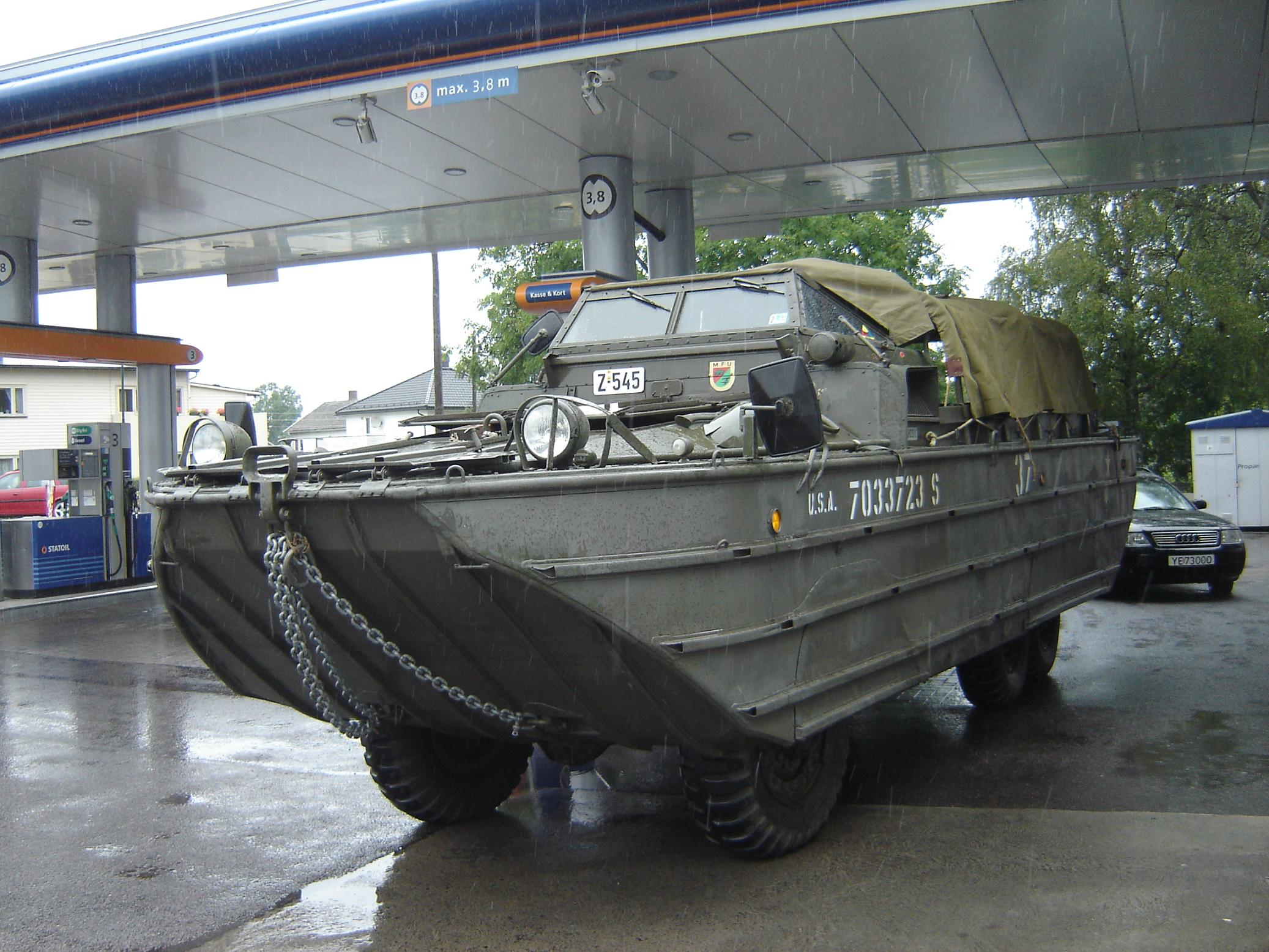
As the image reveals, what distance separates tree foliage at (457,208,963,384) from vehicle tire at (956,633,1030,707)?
10.1 metres

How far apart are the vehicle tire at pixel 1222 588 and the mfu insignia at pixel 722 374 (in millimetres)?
7947

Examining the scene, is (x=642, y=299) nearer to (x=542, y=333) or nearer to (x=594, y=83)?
(x=542, y=333)

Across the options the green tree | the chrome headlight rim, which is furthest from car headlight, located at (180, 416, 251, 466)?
the green tree

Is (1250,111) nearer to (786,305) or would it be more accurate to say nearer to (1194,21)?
(1194,21)

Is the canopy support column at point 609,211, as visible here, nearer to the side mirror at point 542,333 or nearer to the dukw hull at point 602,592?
the side mirror at point 542,333

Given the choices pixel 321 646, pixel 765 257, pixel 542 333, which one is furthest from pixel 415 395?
pixel 321 646

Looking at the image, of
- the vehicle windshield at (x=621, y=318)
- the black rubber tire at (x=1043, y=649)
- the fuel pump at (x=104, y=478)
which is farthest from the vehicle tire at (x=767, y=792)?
the fuel pump at (x=104, y=478)

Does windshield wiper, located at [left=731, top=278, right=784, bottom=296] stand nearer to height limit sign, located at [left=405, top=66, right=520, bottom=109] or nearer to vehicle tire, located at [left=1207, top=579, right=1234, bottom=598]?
height limit sign, located at [left=405, top=66, right=520, bottom=109]

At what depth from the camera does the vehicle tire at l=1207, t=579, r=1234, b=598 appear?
36.6 feet

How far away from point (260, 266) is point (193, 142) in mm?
5667

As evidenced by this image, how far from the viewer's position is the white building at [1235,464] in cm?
1775

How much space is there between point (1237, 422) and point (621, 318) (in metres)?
15.2

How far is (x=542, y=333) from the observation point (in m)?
5.83

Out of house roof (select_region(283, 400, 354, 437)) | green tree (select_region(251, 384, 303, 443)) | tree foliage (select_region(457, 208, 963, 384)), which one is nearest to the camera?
tree foliage (select_region(457, 208, 963, 384))
